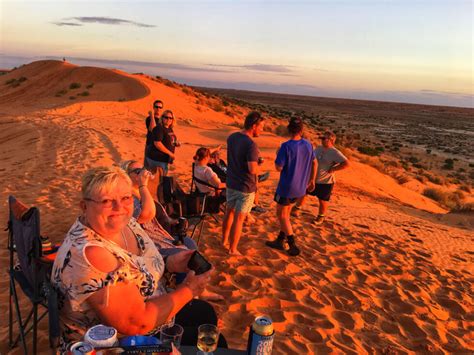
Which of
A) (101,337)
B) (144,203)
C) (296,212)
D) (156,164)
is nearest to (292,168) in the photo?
(144,203)

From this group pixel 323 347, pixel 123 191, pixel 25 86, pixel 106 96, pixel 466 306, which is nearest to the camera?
pixel 123 191

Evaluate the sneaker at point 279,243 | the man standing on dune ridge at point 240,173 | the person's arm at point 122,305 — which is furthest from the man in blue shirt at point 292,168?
the person's arm at point 122,305

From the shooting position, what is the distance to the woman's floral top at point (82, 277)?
206 cm

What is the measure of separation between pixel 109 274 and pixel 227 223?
3714mm

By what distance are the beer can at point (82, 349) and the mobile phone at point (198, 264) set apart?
1.14m

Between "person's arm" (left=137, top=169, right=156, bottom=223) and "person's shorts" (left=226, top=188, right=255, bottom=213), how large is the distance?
165 cm

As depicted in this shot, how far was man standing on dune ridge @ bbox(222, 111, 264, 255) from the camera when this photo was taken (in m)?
5.04

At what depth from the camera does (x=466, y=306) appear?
17.3 feet

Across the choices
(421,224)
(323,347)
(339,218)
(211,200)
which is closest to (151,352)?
(323,347)

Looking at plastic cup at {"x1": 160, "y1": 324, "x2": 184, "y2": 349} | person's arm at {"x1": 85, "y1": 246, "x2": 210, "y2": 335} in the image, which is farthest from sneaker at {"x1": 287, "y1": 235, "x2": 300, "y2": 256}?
plastic cup at {"x1": 160, "y1": 324, "x2": 184, "y2": 349}

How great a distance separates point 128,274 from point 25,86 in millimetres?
42360

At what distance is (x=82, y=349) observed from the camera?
1629mm

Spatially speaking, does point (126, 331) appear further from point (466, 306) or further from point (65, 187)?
point (65, 187)

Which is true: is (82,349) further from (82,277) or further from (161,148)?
(161,148)
